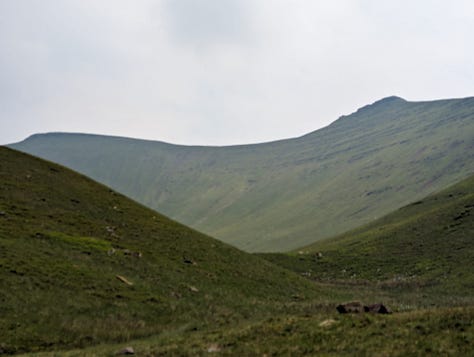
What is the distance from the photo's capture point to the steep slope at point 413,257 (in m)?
62.9

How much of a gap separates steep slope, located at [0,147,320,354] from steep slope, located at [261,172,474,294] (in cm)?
1947

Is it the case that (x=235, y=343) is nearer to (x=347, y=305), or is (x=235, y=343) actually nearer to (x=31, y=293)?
(x=347, y=305)

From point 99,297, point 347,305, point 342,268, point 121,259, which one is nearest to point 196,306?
point 99,297

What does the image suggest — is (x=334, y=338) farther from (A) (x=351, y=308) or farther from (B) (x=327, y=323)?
(A) (x=351, y=308)

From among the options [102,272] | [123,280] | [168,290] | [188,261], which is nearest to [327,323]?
[168,290]

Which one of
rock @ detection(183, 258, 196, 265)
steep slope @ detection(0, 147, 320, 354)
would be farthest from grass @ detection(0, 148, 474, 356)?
rock @ detection(183, 258, 196, 265)

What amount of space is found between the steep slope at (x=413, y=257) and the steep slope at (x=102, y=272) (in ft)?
63.9

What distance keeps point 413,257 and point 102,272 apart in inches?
2135

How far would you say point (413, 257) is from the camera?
76312 mm

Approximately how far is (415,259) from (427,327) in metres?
57.7

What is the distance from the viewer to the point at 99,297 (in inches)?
1346

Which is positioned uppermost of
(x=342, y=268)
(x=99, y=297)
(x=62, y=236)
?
(x=62, y=236)

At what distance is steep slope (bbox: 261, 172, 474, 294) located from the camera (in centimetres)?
6291

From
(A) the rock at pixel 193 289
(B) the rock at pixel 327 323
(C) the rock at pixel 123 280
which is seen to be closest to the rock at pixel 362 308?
(B) the rock at pixel 327 323
